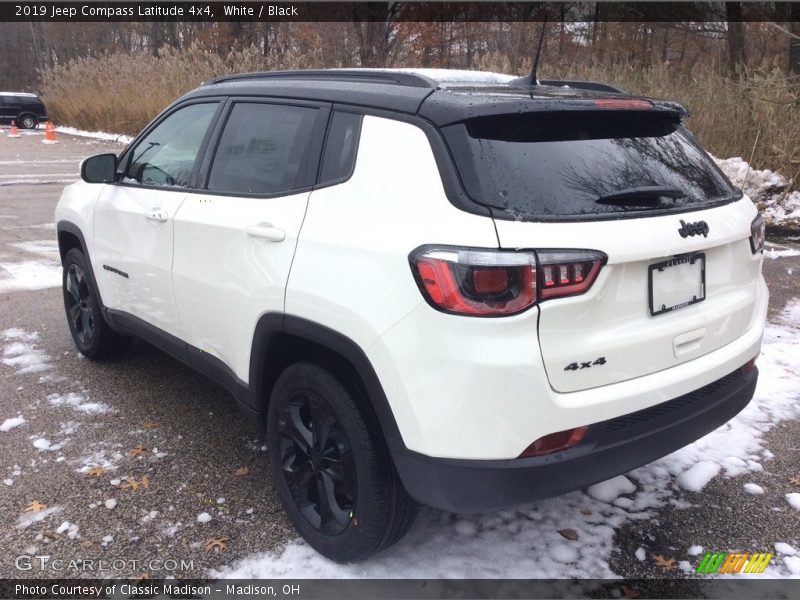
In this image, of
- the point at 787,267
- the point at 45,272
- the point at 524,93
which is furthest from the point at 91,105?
the point at 524,93

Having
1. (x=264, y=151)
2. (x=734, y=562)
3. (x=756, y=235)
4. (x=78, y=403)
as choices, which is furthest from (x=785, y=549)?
(x=78, y=403)

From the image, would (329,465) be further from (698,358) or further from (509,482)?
(698,358)

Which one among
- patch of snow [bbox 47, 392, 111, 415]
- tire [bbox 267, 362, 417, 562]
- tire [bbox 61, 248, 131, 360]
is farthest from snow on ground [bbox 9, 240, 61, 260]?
tire [bbox 267, 362, 417, 562]

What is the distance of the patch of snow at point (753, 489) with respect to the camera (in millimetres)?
3178

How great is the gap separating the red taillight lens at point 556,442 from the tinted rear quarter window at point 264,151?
4.29 feet

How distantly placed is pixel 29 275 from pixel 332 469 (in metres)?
5.74

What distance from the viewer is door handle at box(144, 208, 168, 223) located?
340 cm

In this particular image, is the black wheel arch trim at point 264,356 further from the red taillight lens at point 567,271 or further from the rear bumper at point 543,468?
the red taillight lens at point 567,271

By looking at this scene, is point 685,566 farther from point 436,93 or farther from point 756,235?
point 436,93

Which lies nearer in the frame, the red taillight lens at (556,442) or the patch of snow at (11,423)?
the red taillight lens at (556,442)

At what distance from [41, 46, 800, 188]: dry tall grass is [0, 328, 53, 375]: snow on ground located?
10064 millimetres

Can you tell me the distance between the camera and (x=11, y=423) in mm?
3791

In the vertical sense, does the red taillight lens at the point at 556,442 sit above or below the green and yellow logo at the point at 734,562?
above

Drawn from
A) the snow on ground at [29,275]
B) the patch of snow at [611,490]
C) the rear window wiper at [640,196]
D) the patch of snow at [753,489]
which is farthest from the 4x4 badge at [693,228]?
the snow on ground at [29,275]
